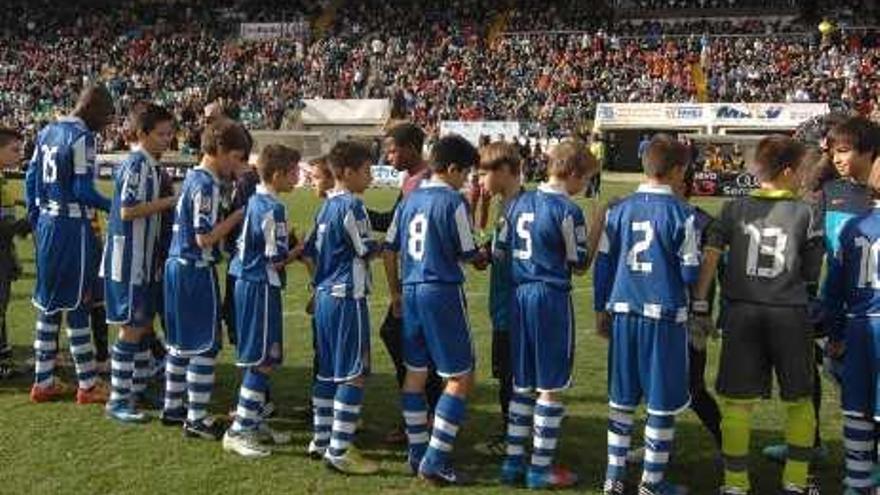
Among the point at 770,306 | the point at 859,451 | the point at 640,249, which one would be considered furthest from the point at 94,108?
the point at 859,451

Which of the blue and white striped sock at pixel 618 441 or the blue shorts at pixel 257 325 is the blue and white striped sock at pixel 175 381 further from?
the blue and white striped sock at pixel 618 441

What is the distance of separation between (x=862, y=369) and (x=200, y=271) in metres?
4.18

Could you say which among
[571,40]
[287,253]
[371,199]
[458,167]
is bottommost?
[371,199]

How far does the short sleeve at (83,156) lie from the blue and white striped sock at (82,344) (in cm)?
104

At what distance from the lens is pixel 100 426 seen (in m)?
7.78

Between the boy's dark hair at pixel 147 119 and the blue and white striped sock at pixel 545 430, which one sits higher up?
the boy's dark hair at pixel 147 119

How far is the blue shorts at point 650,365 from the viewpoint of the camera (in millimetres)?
6117

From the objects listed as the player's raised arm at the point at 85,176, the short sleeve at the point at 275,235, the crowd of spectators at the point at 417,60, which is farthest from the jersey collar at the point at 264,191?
the crowd of spectators at the point at 417,60

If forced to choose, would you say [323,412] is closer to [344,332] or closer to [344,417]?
[344,417]

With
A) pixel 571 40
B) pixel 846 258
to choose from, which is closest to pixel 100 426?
pixel 846 258

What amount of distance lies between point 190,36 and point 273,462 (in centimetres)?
5090

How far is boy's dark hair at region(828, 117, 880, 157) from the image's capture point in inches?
257

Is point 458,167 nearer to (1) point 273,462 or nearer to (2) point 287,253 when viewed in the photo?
(2) point 287,253

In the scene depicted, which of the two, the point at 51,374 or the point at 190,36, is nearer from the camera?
the point at 51,374
